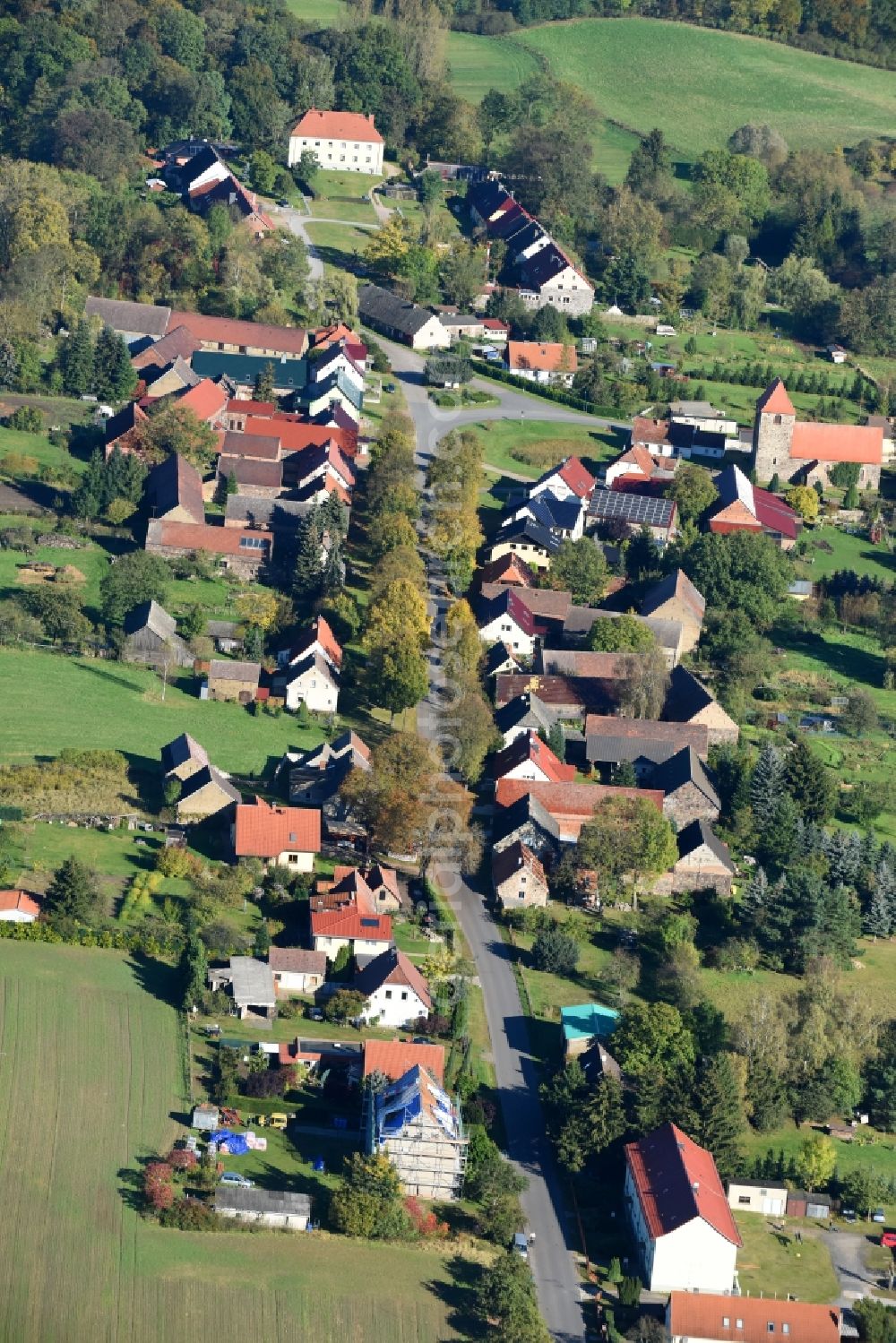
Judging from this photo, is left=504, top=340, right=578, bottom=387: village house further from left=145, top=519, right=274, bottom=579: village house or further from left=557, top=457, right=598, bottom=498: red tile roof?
left=145, top=519, right=274, bottom=579: village house

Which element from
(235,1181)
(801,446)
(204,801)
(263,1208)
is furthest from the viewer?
(801,446)

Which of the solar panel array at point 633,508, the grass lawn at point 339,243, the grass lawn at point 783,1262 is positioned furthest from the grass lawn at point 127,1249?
the grass lawn at point 339,243

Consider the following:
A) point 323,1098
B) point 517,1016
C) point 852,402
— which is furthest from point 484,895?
point 852,402

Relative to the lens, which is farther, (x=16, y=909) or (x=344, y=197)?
(x=344, y=197)

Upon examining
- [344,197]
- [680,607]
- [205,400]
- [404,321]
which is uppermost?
[344,197]

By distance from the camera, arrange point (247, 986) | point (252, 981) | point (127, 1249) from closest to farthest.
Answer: point (127, 1249)
point (247, 986)
point (252, 981)

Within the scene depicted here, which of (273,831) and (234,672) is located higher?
(273,831)

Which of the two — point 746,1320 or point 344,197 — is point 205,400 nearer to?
point 344,197

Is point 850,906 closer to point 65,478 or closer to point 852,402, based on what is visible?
point 65,478

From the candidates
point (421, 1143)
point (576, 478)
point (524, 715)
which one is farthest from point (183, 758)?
point (576, 478)
